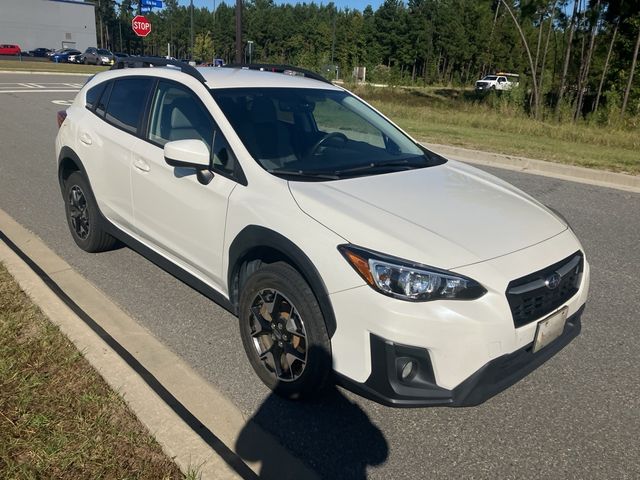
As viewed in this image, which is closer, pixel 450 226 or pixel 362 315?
pixel 362 315

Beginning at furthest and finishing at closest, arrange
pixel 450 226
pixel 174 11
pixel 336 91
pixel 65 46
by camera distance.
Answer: pixel 174 11
pixel 65 46
pixel 336 91
pixel 450 226

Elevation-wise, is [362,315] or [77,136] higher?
[77,136]

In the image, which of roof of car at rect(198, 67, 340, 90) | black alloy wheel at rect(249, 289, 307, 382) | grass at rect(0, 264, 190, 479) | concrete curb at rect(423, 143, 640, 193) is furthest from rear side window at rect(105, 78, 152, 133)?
concrete curb at rect(423, 143, 640, 193)

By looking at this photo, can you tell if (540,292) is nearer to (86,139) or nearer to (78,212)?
(86,139)

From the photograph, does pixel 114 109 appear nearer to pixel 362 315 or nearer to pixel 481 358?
pixel 362 315

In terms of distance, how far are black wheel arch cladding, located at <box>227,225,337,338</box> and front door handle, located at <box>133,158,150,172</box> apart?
117 cm

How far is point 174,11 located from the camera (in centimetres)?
12056

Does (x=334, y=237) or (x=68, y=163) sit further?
(x=68, y=163)

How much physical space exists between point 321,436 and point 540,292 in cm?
129

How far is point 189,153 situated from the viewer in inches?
125

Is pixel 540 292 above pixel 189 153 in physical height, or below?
below

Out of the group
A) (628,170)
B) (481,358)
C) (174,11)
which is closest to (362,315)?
(481,358)

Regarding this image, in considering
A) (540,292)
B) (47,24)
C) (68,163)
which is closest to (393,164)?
(540,292)

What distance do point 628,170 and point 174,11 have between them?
127m
